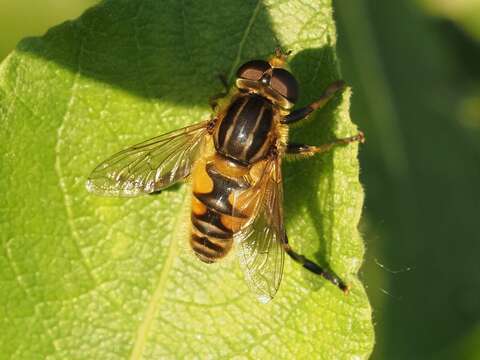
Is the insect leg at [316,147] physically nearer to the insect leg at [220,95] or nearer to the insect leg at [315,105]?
the insect leg at [315,105]

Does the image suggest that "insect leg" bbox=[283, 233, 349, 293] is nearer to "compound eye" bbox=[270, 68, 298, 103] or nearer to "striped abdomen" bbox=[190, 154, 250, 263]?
"striped abdomen" bbox=[190, 154, 250, 263]

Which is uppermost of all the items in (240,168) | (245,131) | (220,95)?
(220,95)

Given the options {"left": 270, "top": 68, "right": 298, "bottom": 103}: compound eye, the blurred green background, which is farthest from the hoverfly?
the blurred green background

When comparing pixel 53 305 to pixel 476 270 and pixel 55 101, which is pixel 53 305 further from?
pixel 476 270

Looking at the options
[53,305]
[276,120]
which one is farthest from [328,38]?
[53,305]

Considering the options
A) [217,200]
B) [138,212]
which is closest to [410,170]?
[217,200]

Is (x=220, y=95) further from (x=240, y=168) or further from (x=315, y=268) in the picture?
(x=315, y=268)

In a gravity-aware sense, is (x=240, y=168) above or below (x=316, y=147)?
below
